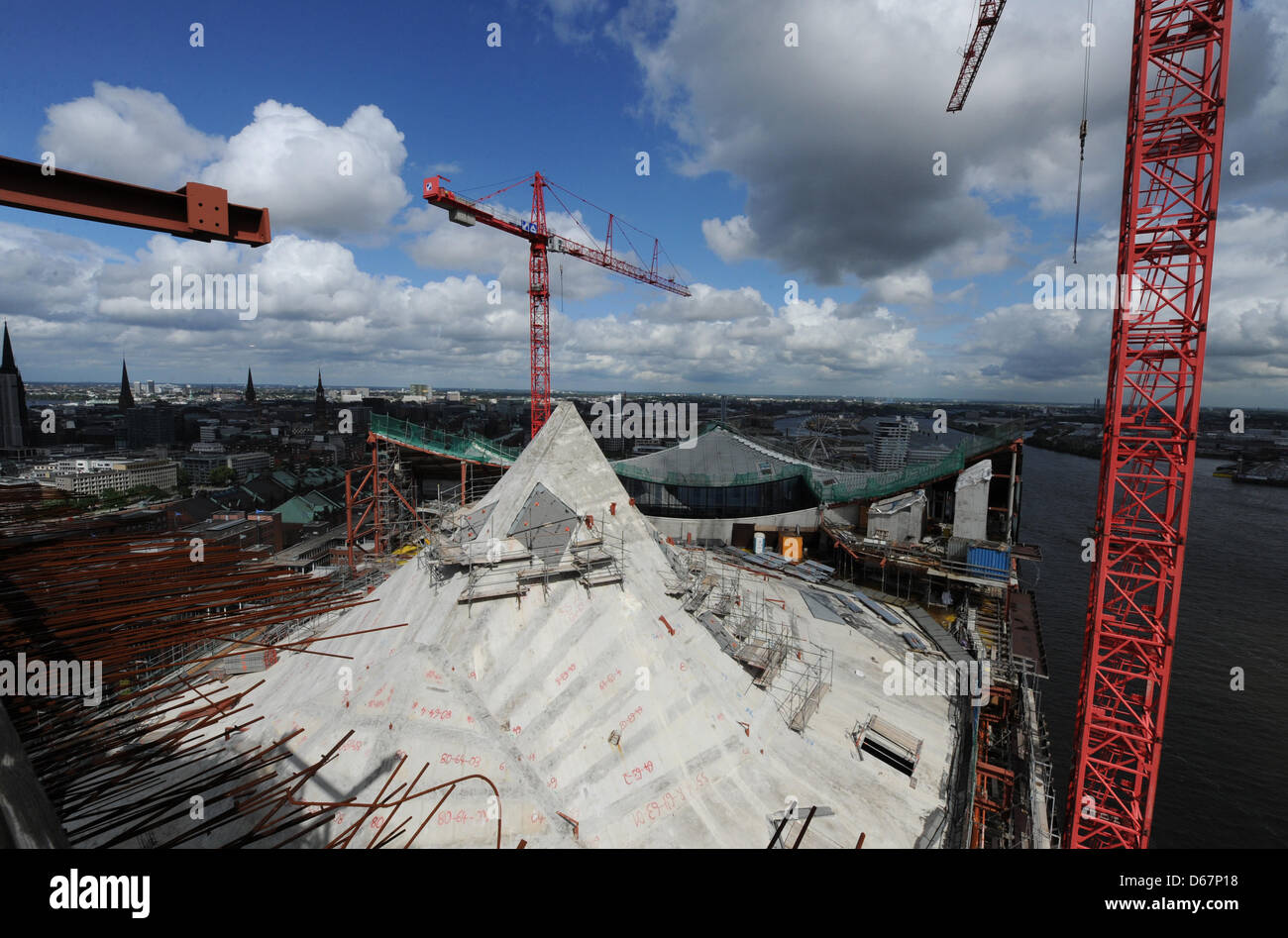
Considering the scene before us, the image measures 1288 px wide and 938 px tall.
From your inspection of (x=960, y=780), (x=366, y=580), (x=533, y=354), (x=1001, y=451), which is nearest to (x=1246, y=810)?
(x=960, y=780)

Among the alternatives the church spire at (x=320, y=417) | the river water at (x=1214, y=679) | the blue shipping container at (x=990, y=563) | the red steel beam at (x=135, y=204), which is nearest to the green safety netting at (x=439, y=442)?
the blue shipping container at (x=990, y=563)

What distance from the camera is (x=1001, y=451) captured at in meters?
51.3

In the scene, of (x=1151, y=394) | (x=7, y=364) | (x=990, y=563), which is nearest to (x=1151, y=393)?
(x=1151, y=394)

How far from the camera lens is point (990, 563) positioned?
40.3 meters

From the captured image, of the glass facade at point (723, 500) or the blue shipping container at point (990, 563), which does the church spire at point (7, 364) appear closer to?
the glass facade at point (723, 500)

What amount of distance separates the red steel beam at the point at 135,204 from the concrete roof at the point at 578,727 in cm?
Result: 1169

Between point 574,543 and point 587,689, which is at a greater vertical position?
point 574,543

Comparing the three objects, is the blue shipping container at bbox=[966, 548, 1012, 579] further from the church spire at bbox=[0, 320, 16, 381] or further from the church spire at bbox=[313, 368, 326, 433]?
the church spire at bbox=[313, 368, 326, 433]

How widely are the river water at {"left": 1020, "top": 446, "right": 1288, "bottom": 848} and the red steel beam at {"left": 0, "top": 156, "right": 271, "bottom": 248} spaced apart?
3552cm

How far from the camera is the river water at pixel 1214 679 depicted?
26500mm

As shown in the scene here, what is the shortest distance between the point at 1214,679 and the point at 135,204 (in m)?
54.3

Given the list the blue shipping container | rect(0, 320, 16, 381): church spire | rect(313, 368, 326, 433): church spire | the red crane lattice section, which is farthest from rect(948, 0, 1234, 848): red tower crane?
rect(313, 368, 326, 433): church spire

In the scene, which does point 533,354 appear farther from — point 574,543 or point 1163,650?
point 1163,650
